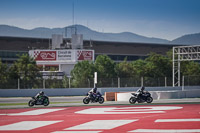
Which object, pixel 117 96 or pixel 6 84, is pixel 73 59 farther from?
pixel 117 96

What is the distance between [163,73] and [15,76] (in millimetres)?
27561

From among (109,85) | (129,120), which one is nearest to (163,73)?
(109,85)

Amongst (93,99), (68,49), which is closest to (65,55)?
(68,49)

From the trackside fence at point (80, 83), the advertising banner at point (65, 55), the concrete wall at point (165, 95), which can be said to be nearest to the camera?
the concrete wall at point (165, 95)

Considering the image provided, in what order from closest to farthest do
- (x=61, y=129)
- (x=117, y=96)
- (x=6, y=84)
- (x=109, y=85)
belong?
(x=61, y=129)
(x=117, y=96)
(x=6, y=84)
(x=109, y=85)

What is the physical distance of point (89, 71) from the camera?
62281 millimetres

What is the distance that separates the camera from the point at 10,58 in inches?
3644

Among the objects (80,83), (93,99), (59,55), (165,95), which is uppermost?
(59,55)

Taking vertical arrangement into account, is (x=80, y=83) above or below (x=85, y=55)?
below

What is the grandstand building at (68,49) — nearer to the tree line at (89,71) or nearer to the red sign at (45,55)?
the red sign at (45,55)

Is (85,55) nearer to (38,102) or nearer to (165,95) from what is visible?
(165,95)

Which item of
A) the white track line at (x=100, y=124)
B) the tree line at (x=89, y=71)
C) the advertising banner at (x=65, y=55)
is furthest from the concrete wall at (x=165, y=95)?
the advertising banner at (x=65, y=55)

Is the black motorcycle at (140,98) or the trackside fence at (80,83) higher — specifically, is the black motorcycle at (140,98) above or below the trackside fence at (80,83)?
below

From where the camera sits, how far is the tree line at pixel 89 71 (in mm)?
51219
